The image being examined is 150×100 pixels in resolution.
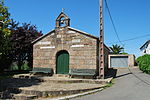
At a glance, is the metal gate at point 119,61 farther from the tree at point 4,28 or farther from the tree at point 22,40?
the tree at point 4,28

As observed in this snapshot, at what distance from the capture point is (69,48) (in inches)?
529

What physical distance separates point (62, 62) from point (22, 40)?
761cm

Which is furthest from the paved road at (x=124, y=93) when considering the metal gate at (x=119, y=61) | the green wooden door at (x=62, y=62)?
the metal gate at (x=119, y=61)

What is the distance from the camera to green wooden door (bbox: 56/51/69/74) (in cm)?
1361

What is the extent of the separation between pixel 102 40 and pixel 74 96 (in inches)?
229

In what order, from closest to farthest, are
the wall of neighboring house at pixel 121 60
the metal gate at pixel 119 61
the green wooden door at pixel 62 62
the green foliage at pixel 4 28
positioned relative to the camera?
1. the green foliage at pixel 4 28
2. the green wooden door at pixel 62 62
3. the wall of neighboring house at pixel 121 60
4. the metal gate at pixel 119 61

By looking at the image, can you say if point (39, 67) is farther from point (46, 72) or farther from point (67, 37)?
point (67, 37)

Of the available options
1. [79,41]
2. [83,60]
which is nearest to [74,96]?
[83,60]

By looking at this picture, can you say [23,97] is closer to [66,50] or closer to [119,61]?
[66,50]

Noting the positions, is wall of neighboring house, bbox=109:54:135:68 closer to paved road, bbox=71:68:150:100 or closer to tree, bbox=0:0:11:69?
paved road, bbox=71:68:150:100

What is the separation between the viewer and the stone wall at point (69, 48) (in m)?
12.6

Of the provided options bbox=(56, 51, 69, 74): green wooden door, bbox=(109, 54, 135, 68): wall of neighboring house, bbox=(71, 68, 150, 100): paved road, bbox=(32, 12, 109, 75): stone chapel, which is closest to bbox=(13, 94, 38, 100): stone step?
bbox=(71, 68, 150, 100): paved road

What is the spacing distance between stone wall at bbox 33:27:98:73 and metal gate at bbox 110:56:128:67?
47.3ft

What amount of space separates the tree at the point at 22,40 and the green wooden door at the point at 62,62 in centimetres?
638
